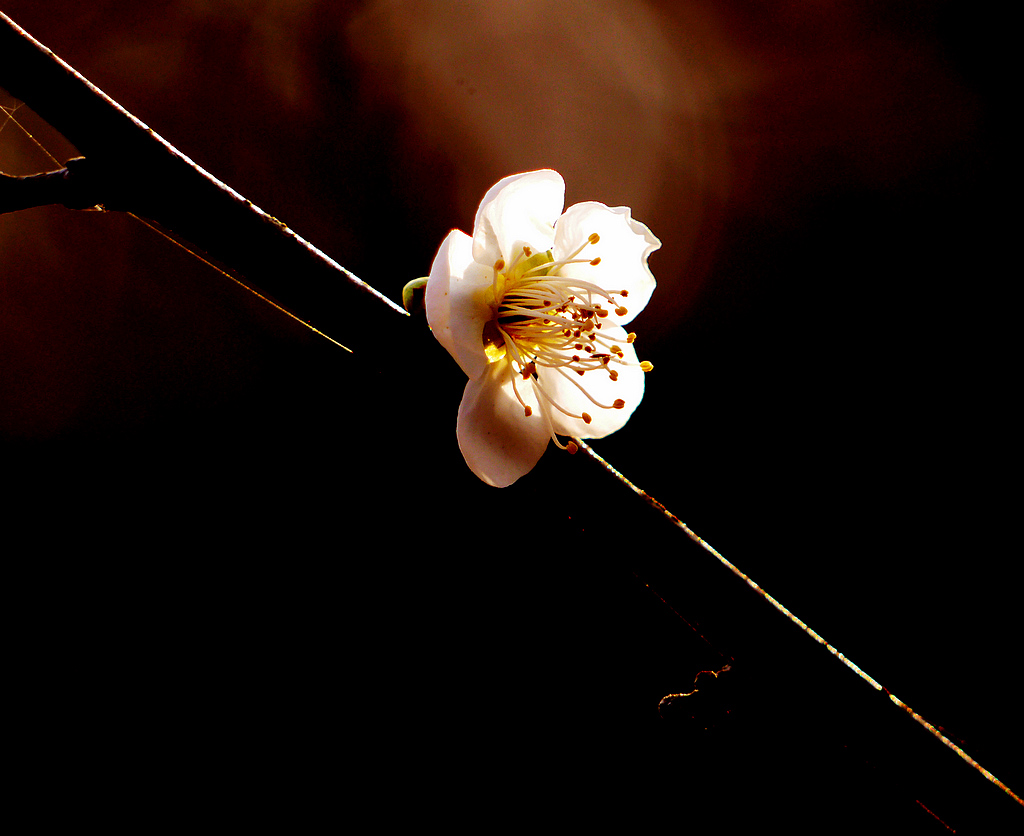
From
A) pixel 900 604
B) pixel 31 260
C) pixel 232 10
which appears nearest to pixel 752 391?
pixel 900 604

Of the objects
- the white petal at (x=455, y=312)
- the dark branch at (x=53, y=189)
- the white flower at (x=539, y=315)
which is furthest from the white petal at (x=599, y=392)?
the dark branch at (x=53, y=189)

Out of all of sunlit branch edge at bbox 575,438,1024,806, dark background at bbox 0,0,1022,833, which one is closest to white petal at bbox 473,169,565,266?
sunlit branch edge at bbox 575,438,1024,806

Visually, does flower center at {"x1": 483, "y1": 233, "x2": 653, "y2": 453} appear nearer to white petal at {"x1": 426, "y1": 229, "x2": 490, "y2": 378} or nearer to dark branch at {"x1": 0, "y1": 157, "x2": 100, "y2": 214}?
white petal at {"x1": 426, "y1": 229, "x2": 490, "y2": 378}

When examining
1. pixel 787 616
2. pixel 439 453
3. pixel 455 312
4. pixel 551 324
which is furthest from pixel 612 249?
pixel 439 453

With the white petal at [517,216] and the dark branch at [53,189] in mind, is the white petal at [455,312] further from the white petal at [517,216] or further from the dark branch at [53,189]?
the dark branch at [53,189]

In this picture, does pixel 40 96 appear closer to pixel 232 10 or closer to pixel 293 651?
pixel 293 651

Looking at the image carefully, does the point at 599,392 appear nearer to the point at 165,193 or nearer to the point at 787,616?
the point at 787,616
